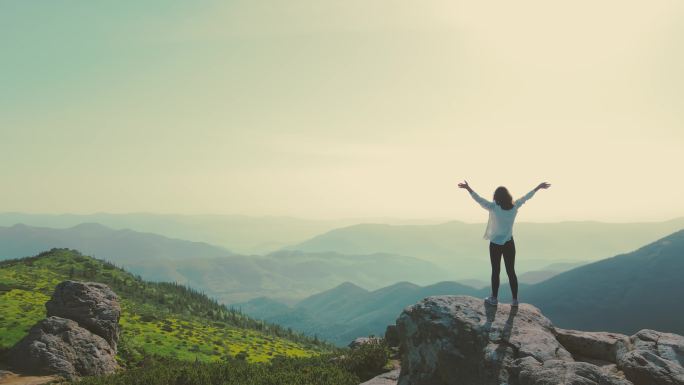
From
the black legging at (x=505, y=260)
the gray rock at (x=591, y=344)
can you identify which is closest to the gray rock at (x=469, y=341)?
the gray rock at (x=591, y=344)

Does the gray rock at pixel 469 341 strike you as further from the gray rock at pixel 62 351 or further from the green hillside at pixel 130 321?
the green hillside at pixel 130 321

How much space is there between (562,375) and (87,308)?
33.7 m

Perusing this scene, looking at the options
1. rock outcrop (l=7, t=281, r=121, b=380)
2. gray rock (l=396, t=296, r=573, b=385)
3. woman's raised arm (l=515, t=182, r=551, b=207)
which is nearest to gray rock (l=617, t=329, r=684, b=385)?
gray rock (l=396, t=296, r=573, b=385)

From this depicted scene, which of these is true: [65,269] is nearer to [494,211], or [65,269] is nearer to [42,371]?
[42,371]

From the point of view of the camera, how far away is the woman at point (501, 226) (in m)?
14.7

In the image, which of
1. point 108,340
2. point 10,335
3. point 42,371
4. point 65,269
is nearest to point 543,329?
point 42,371

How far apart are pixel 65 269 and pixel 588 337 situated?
3236 inches

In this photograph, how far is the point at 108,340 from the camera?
3275 centimetres

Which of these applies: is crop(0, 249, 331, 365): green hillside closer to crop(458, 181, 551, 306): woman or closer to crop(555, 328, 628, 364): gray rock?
crop(458, 181, 551, 306): woman

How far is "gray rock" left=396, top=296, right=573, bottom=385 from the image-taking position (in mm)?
12578

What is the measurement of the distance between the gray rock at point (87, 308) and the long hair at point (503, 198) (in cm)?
3140

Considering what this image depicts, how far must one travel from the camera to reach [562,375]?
10.5m

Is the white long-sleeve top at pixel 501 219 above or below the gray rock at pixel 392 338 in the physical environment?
above

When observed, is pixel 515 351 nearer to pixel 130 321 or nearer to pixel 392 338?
pixel 392 338
